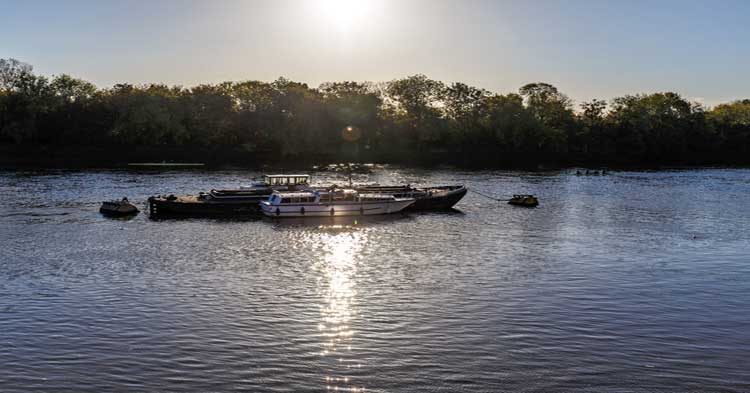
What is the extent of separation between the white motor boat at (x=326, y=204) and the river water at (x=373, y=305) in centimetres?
290

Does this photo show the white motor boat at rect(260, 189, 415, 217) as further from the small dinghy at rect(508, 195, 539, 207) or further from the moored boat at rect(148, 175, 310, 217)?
the small dinghy at rect(508, 195, 539, 207)

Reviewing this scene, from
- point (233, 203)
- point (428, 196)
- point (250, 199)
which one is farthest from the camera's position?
point (428, 196)

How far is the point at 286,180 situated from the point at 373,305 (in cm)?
6555

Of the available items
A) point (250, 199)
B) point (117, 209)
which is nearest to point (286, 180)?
point (250, 199)

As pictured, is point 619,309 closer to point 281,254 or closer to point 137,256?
point 281,254

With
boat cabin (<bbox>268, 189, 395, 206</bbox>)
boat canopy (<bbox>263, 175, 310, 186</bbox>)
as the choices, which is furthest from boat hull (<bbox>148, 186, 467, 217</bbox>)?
boat canopy (<bbox>263, 175, 310, 186</bbox>)

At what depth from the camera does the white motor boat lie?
91.2 metres

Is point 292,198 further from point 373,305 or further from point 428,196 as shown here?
point 373,305

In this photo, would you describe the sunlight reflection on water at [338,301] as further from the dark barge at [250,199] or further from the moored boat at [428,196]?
the moored boat at [428,196]

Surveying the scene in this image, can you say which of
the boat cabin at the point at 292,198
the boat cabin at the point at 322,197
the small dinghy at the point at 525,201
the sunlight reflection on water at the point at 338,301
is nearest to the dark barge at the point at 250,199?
the boat cabin at the point at 322,197

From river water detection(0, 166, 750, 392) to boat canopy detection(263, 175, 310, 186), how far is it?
18200 mm

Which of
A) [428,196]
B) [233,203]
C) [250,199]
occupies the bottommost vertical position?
[233,203]

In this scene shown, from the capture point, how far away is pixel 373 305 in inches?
1768

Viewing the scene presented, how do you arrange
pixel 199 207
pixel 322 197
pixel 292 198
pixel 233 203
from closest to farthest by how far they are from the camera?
pixel 292 198
pixel 322 197
pixel 199 207
pixel 233 203
